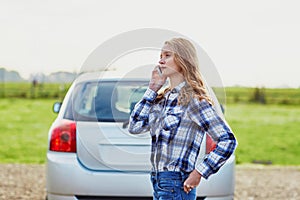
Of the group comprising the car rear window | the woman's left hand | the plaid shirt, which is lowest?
the car rear window

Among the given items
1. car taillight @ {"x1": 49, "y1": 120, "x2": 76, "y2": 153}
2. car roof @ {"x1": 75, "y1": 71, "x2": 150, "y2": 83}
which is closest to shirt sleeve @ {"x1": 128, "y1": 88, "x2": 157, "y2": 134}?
car taillight @ {"x1": 49, "y1": 120, "x2": 76, "y2": 153}

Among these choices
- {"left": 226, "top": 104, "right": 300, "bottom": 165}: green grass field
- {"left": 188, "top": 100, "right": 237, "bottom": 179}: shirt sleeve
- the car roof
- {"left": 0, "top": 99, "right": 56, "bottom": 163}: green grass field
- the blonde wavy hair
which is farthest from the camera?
{"left": 226, "top": 104, "right": 300, "bottom": 165}: green grass field

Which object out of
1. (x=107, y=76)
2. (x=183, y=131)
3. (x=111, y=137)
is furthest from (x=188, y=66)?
(x=107, y=76)

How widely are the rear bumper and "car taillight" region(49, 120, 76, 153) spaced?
0.23 feet

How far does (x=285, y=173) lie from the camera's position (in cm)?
1027

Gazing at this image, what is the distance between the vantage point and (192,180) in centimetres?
278

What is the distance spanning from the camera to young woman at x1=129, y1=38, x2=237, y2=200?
2.79m

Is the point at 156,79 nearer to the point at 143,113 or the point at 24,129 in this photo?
the point at 143,113

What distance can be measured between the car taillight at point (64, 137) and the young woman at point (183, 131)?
6.33 ft

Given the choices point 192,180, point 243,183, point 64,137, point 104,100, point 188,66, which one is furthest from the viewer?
point 243,183

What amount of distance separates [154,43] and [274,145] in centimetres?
1646

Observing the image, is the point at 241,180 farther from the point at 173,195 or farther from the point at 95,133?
the point at 173,195

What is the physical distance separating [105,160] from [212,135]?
1.96 m

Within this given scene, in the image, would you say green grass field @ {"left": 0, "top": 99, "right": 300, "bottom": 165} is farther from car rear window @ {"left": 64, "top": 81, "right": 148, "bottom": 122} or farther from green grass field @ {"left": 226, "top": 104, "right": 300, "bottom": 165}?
car rear window @ {"left": 64, "top": 81, "right": 148, "bottom": 122}
